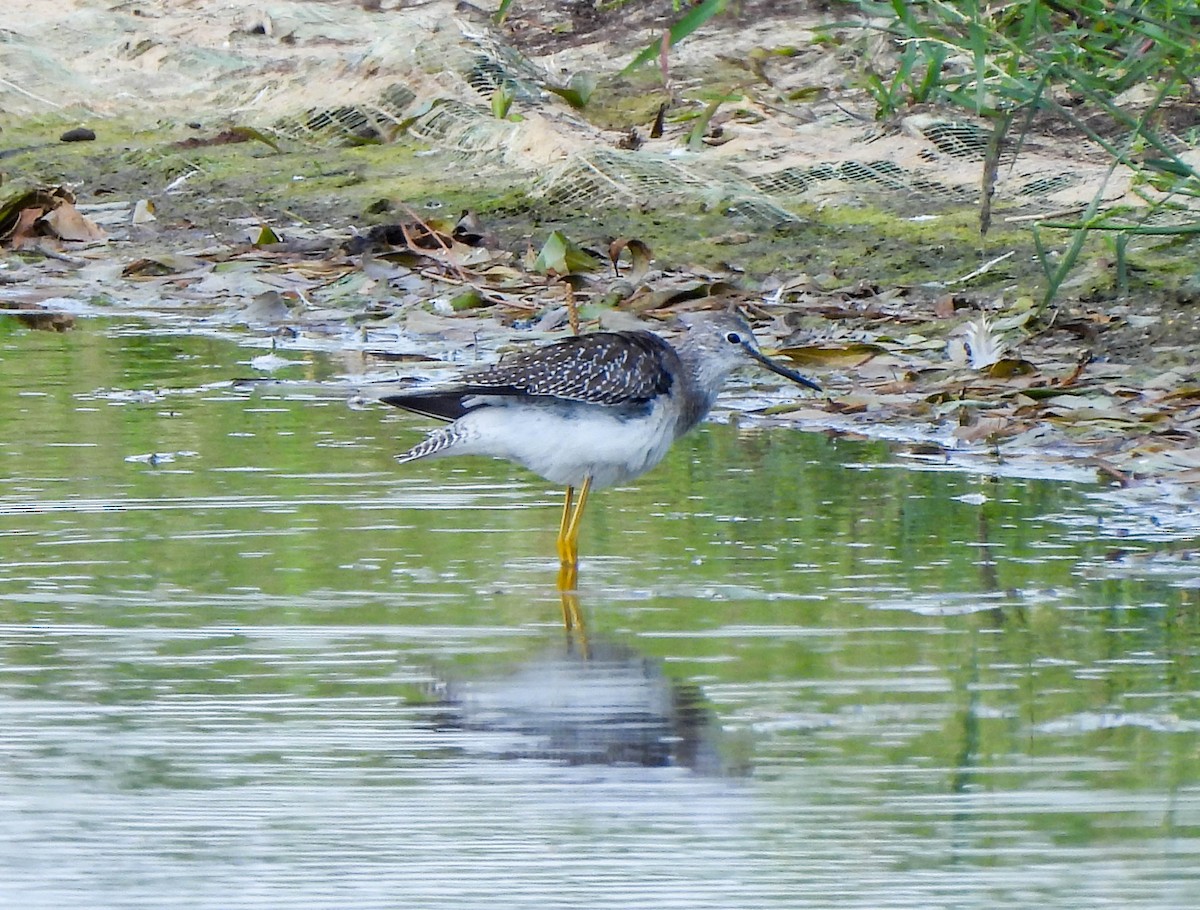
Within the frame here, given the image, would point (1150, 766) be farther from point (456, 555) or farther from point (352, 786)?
point (456, 555)

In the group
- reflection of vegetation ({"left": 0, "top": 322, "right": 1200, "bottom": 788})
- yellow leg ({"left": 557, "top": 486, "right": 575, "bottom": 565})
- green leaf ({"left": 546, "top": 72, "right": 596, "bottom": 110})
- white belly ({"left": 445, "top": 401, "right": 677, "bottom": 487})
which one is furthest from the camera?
green leaf ({"left": 546, "top": 72, "right": 596, "bottom": 110})

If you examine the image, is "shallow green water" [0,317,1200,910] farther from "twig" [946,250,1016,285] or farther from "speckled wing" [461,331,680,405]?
"twig" [946,250,1016,285]

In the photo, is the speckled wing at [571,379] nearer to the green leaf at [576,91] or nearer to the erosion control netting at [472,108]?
the erosion control netting at [472,108]

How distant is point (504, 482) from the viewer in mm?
8055

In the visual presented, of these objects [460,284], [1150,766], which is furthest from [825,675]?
[460,284]

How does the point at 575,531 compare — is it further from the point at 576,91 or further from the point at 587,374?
the point at 576,91

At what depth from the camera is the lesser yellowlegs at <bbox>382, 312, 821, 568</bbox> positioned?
6898 mm

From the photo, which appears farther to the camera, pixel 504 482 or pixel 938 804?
pixel 504 482

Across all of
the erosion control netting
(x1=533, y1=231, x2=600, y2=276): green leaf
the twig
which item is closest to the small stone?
the erosion control netting

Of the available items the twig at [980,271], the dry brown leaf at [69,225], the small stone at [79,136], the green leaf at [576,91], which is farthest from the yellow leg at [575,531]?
the small stone at [79,136]

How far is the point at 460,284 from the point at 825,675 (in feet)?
22.0

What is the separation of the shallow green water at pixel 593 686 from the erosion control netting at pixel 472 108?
371cm

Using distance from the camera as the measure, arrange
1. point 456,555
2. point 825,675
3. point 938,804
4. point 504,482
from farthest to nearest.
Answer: point 504,482 < point 456,555 < point 825,675 < point 938,804

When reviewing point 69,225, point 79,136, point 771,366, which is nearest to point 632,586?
point 771,366
